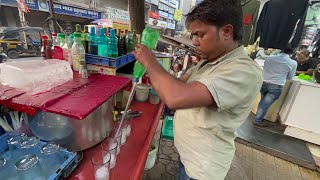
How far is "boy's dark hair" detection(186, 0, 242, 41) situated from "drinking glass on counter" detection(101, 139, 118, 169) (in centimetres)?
77

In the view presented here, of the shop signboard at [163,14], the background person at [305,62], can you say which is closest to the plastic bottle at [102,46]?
the background person at [305,62]

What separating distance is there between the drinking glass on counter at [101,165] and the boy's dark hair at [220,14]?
79 centimetres

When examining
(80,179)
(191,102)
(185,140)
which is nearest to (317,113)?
(185,140)

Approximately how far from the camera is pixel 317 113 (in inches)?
123

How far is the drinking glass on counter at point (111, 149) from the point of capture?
91 centimetres

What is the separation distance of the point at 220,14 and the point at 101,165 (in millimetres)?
868

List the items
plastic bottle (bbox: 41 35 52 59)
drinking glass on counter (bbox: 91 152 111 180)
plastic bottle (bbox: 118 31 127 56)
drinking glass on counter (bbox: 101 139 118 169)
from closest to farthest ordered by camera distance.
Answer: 1. drinking glass on counter (bbox: 91 152 111 180)
2. drinking glass on counter (bbox: 101 139 118 169)
3. plastic bottle (bbox: 41 35 52 59)
4. plastic bottle (bbox: 118 31 127 56)

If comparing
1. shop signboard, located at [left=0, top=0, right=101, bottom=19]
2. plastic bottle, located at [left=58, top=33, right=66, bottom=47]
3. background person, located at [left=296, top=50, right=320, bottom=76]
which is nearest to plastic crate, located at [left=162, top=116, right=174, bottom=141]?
plastic bottle, located at [left=58, top=33, right=66, bottom=47]

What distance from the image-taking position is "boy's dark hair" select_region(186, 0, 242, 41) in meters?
0.77

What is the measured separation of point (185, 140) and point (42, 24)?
826 cm

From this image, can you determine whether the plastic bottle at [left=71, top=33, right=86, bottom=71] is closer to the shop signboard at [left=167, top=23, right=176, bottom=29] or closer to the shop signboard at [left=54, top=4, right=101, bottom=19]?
the shop signboard at [left=54, top=4, right=101, bottom=19]

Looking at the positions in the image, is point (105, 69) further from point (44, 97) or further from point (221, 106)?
point (221, 106)

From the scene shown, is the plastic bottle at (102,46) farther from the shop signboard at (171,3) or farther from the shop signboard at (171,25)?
the shop signboard at (171,25)

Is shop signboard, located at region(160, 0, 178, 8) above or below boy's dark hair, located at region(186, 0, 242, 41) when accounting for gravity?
above
